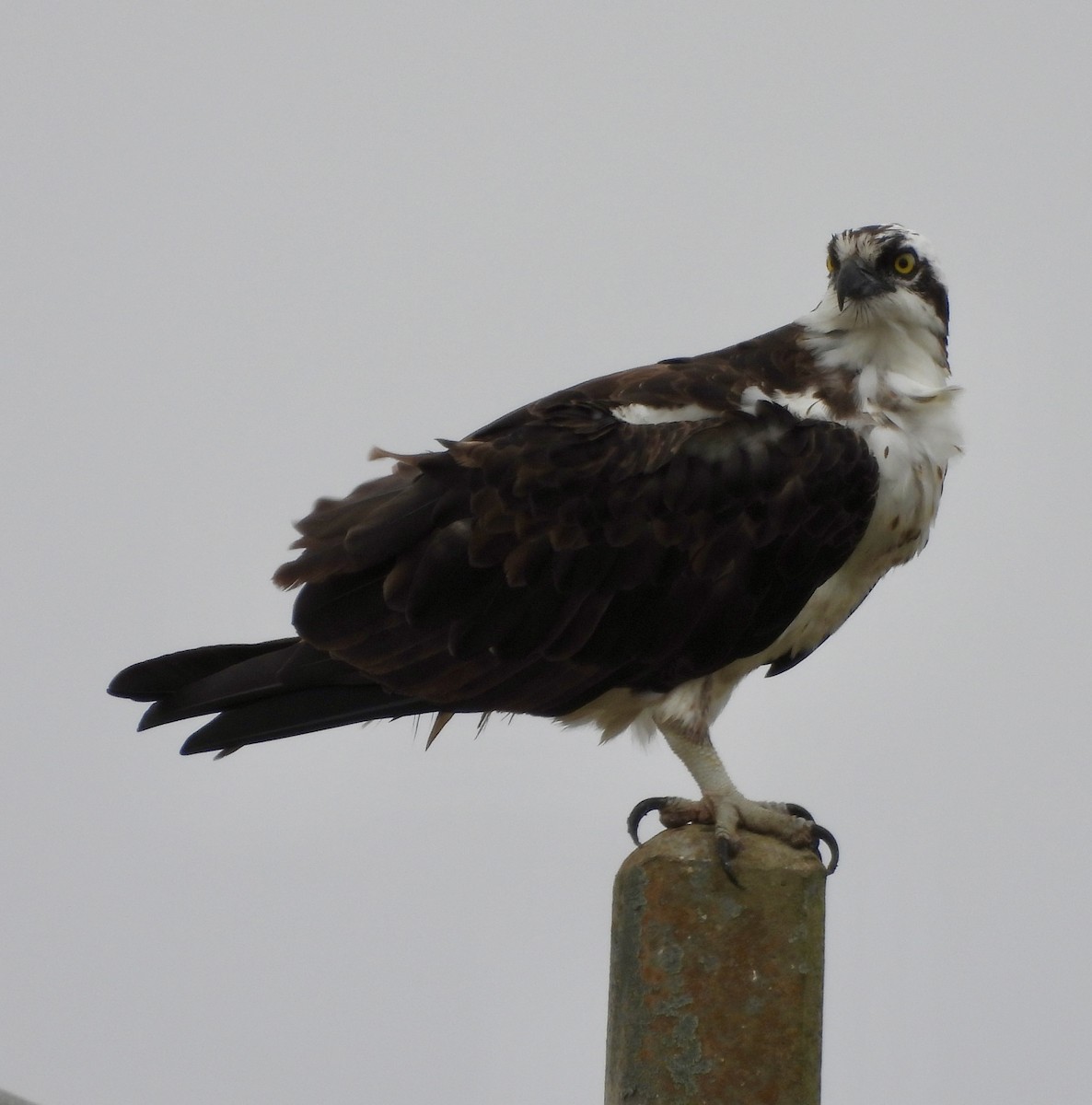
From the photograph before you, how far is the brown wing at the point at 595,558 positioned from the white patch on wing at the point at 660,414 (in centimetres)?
3

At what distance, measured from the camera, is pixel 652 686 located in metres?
5.78

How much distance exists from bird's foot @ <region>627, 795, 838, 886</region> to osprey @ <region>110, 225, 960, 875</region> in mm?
225

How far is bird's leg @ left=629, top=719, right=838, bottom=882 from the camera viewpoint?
5.21 metres

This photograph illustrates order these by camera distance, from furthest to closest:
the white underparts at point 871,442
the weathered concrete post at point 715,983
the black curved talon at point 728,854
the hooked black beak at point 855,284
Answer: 1. the hooked black beak at point 855,284
2. the white underparts at point 871,442
3. the black curved talon at point 728,854
4. the weathered concrete post at point 715,983

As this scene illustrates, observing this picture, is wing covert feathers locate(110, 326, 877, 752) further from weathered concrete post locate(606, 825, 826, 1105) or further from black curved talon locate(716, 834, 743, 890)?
weathered concrete post locate(606, 825, 826, 1105)

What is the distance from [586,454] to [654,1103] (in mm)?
2100

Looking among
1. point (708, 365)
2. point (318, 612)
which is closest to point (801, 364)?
point (708, 365)

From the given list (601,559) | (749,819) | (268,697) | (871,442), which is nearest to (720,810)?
(749,819)

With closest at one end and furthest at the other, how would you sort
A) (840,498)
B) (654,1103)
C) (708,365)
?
(654,1103)
(840,498)
(708,365)

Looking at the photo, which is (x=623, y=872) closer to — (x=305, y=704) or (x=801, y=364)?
(x=305, y=704)

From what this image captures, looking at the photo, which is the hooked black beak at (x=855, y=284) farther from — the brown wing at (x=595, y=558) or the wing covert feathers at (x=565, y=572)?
the brown wing at (x=595, y=558)

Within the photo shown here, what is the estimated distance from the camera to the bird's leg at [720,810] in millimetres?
5211

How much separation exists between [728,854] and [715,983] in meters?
0.36

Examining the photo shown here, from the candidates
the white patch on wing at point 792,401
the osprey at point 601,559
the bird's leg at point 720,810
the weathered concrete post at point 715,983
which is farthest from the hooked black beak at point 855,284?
the weathered concrete post at point 715,983
